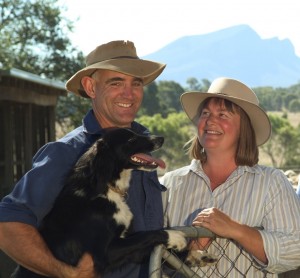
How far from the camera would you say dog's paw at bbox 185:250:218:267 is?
10.9ft

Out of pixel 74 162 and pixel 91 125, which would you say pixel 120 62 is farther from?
pixel 74 162

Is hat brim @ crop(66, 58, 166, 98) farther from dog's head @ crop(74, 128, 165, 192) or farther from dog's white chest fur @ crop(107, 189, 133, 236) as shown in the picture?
dog's white chest fur @ crop(107, 189, 133, 236)

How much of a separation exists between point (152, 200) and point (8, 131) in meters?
12.0

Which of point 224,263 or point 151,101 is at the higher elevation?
point 224,263

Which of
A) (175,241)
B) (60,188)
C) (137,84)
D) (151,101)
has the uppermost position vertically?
(137,84)

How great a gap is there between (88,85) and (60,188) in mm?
800

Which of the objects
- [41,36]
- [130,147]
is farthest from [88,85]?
[41,36]

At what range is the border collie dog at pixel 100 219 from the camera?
3137mm

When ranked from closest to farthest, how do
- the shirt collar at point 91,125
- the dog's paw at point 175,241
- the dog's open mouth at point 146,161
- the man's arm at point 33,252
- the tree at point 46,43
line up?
the man's arm at point 33,252, the dog's paw at point 175,241, the dog's open mouth at point 146,161, the shirt collar at point 91,125, the tree at point 46,43

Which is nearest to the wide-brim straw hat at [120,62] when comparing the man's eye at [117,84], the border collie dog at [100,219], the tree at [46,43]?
the man's eye at [117,84]

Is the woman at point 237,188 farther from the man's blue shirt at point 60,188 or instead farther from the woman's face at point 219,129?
the man's blue shirt at point 60,188

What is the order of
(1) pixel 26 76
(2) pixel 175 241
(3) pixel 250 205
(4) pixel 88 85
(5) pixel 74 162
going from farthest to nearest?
(1) pixel 26 76
(4) pixel 88 85
(3) pixel 250 205
(5) pixel 74 162
(2) pixel 175 241

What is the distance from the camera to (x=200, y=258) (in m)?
3.31

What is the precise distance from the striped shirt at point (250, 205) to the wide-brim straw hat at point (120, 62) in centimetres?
60
